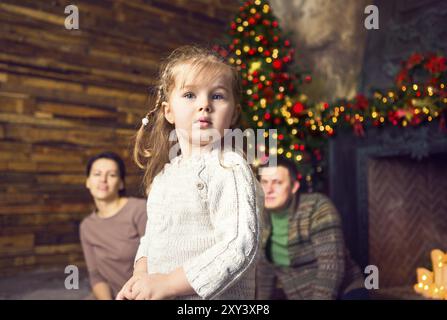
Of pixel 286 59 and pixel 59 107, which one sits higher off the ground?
pixel 286 59

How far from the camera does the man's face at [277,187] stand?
3.89 m

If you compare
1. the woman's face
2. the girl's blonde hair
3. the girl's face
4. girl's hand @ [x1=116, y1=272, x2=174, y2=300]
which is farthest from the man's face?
girl's hand @ [x1=116, y1=272, x2=174, y2=300]

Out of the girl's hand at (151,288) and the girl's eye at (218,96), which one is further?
the girl's eye at (218,96)

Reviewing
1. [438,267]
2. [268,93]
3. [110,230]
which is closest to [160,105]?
[110,230]

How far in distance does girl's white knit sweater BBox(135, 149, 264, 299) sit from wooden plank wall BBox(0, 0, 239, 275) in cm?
427

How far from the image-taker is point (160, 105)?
163cm

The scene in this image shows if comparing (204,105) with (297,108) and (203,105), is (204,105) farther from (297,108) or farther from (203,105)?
(297,108)

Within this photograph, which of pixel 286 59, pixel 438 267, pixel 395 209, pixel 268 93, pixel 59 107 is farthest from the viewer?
pixel 286 59

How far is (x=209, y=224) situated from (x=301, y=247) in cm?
254

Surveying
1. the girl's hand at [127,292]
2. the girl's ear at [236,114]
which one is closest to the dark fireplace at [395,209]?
the girl's ear at [236,114]

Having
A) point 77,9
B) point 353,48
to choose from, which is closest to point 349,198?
point 353,48

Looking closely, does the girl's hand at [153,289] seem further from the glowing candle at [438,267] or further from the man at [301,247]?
the glowing candle at [438,267]

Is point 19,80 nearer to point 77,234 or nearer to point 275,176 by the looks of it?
point 77,234

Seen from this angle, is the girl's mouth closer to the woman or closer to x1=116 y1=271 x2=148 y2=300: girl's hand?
x1=116 y1=271 x2=148 y2=300: girl's hand
